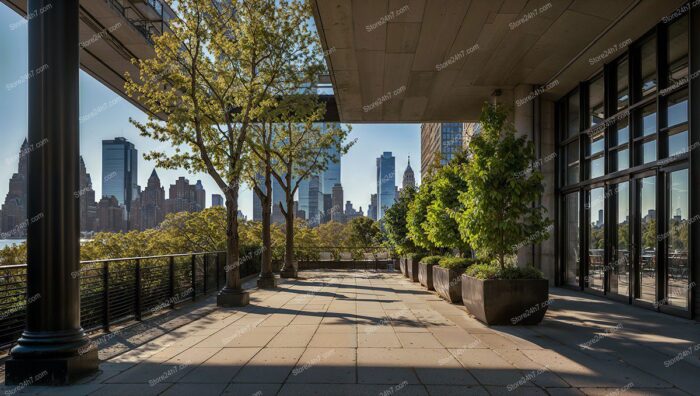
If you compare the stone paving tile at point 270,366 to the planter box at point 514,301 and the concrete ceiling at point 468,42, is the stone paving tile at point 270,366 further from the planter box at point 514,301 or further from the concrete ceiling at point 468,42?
the concrete ceiling at point 468,42

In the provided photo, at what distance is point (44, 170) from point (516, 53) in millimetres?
10878

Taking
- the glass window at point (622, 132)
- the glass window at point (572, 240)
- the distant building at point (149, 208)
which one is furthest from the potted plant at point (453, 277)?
the distant building at point (149, 208)

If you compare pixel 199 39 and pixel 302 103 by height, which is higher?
pixel 199 39

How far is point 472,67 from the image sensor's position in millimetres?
12914

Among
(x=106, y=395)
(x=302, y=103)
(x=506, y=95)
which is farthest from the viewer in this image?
(x=506, y=95)

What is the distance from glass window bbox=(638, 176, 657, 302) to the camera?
9680 mm

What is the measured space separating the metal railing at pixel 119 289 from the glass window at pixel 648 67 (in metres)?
11.3

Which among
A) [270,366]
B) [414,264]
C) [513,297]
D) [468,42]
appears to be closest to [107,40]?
[468,42]

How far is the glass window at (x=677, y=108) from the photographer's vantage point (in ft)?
29.6

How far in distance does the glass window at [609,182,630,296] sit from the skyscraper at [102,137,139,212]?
3582cm

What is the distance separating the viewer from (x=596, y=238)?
40.1 ft

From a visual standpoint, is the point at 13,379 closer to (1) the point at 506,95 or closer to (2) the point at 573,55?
(2) the point at 573,55

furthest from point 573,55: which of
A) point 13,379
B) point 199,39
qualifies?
point 13,379

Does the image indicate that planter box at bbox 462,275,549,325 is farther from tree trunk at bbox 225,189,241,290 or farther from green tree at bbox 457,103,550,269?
tree trunk at bbox 225,189,241,290
